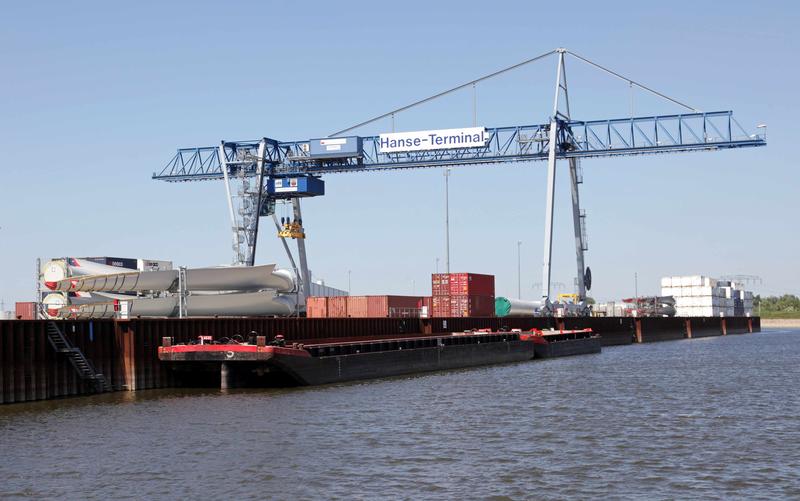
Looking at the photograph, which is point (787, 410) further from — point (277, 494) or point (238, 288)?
point (238, 288)

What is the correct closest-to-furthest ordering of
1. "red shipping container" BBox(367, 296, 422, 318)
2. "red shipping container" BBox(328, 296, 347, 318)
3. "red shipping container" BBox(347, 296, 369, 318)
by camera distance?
"red shipping container" BBox(367, 296, 422, 318) < "red shipping container" BBox(347, 296, 369, 318) < "red shipping container" BBox(328, 296, 347, 318)

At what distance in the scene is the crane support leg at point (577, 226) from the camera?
3932 inches

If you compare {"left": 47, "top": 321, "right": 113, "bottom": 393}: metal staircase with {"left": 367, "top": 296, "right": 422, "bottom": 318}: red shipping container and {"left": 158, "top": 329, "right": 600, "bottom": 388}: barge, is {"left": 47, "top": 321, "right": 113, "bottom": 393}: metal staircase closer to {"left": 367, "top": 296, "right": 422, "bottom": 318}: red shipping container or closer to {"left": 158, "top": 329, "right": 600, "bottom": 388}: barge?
{"left": 158, "top": 329, "right": 600, "bottom": 388}: barge

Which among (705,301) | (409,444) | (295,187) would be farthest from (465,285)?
(705,301)

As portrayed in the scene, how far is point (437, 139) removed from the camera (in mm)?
89625

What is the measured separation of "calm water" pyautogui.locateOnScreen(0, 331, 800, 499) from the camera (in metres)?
23.1

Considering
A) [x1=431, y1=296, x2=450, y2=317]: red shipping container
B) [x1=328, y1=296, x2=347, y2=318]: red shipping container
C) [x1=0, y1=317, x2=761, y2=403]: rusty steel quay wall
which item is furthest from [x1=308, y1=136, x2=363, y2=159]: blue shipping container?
[x1=0, y1=317, x2=761, y2=403]: rusty steel quay wall

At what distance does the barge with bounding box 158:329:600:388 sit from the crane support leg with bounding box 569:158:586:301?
113 ft

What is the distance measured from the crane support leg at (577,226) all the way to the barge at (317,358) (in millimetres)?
34429

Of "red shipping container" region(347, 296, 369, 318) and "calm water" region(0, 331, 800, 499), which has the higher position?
"red shipping container" region(347, 296, 369, 318)

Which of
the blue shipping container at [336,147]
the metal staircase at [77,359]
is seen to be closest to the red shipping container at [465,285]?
the blue shipping container at [336,147]

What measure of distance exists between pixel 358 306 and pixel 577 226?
3488 centimetres

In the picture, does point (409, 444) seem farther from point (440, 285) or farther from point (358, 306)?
point (440, 285)

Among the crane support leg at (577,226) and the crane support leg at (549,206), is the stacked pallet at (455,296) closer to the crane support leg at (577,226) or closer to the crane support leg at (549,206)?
the crane support leg at (549,206)
